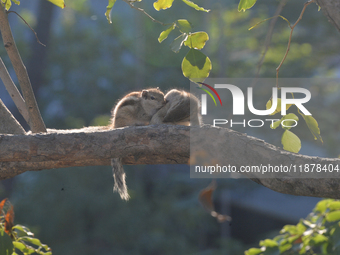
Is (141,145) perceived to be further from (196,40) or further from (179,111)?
(179,111)

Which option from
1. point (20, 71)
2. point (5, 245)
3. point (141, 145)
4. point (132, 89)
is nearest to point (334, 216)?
point (141, 145)

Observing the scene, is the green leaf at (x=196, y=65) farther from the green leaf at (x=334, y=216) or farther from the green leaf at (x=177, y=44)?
the green leaf at (x=334, y=216)

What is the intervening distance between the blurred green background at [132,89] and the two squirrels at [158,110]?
3.44m

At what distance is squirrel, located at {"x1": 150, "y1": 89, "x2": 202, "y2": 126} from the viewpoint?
1626mm

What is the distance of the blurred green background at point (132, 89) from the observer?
222 inches

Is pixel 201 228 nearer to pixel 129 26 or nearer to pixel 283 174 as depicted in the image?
pixel 129 26

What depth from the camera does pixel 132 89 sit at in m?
7.15

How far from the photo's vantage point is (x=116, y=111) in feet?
5.84

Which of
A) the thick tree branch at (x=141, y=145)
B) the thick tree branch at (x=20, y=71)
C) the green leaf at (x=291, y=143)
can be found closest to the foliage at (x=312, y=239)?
the green leaf at (x=291, y=143)

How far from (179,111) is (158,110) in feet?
0.68

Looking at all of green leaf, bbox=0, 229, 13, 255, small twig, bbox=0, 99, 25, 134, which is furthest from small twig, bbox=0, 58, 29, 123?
green leaf, bbox=0, 229, 13, 255

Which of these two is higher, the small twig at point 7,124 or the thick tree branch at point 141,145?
the small twig at point 7,124

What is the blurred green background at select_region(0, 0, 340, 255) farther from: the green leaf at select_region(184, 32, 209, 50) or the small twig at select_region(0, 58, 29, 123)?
the green leaf at select_region(184, 32, 209, 50)

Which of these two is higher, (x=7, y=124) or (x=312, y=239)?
(x=7, y=124)
